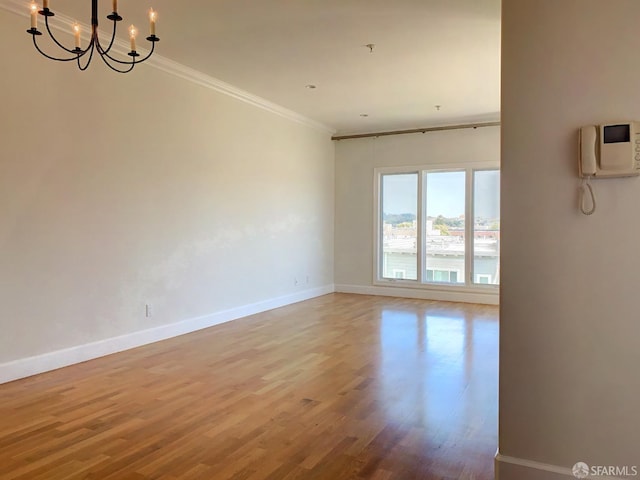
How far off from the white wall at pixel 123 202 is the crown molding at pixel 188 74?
74 mm

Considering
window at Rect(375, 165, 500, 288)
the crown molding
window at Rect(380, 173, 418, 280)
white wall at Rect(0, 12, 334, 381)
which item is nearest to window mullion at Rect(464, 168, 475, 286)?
window at Rect(375, 165, 500, 288)

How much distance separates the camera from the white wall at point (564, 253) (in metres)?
1.82

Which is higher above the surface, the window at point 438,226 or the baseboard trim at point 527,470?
the window at point 438,226

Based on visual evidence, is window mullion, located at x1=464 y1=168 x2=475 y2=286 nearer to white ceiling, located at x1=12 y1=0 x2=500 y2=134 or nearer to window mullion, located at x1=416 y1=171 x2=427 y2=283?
window mullion, located at x1=416 y1=171 x2=427 y2=283

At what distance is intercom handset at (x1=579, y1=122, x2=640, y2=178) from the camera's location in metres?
1.79

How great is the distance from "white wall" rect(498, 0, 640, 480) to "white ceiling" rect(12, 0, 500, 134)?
1.75 meters

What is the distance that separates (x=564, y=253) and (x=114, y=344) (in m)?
3.87

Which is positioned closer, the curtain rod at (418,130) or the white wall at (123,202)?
the white wall at (123,202)

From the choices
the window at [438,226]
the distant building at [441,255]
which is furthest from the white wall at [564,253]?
the window at [438,226]

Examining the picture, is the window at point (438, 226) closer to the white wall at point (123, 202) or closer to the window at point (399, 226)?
the window at point (399, 226)

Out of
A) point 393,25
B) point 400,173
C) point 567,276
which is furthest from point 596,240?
point 400,173

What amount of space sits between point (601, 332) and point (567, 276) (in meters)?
0.25

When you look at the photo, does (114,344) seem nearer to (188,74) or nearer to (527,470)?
(188,74)

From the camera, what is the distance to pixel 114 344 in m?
4.26
